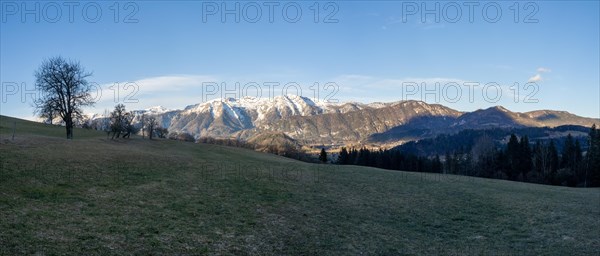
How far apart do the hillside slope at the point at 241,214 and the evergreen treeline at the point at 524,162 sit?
6950 centimetres

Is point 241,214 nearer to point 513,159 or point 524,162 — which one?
point 513,159

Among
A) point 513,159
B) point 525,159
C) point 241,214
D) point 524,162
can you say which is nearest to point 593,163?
point 525,159

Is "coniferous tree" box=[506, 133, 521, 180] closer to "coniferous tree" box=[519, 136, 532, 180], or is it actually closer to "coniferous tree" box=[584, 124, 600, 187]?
"coniferous tree" box=[519, 136, 532, 180]

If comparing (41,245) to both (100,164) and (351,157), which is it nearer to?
(100,164)

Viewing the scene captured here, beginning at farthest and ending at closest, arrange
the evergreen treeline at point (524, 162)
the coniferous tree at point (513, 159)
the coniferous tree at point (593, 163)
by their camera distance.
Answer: the coniferous tree at point (513, 159), the evergreen treeline at point (524, 162), the coniferous tree at point (593, 163)

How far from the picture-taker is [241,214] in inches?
1143

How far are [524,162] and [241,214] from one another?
11995 centimetres

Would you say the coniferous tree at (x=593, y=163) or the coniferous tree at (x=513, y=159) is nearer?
the coniferous tree at (x=593, y=163)

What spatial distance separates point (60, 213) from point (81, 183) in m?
8.53

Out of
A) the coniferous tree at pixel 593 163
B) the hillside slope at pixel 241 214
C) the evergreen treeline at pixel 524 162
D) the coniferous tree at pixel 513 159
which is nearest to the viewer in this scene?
the hillside slope at pixel 241 214

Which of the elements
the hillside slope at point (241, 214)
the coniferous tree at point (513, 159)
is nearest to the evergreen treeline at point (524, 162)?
the coniferous tree at point (513, 159)

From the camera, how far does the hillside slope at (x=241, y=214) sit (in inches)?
844

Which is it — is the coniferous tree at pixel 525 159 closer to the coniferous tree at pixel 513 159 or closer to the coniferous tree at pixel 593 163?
the coniferous tree at pixel 513 159

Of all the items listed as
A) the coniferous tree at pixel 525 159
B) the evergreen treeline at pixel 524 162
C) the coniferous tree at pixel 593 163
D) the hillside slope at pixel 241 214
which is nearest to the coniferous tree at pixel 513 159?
the evergreen treeline at pixel 524 162
